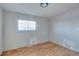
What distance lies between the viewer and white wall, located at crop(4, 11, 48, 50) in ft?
3.75

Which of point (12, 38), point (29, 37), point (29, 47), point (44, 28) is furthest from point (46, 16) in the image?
point (12, 38)

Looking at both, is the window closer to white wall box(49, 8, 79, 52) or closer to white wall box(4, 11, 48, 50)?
white wall box(4, 11, 48, 50)

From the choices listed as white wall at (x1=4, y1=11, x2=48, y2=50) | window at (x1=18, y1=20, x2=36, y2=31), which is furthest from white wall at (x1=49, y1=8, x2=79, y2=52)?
window at (x1=18, y1=20, x2=36, y2=31)

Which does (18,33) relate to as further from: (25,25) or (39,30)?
(39,30)

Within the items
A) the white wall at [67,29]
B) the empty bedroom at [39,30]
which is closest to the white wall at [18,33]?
the empty bedroom at [39,30]

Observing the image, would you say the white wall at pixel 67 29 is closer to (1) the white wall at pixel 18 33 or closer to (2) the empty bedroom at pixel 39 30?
(2) the empty bedroom at pixel 39 30

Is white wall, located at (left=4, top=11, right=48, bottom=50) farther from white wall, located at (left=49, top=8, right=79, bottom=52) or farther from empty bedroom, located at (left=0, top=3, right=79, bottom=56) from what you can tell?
white wall, located at (left=49, top=8, right=79, bottom=52)

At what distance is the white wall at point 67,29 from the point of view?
1.14m

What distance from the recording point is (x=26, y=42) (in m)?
1.18

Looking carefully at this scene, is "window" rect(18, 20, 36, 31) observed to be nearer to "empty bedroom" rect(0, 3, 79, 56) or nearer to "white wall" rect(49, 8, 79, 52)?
"empty bedroom" rect(0, 3, 79, 56)

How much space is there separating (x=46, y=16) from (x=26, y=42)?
20.7 inches

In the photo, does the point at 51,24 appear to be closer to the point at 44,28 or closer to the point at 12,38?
the point at 44,28

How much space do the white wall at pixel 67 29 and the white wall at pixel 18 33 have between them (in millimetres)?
150

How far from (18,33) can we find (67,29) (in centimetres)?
78
